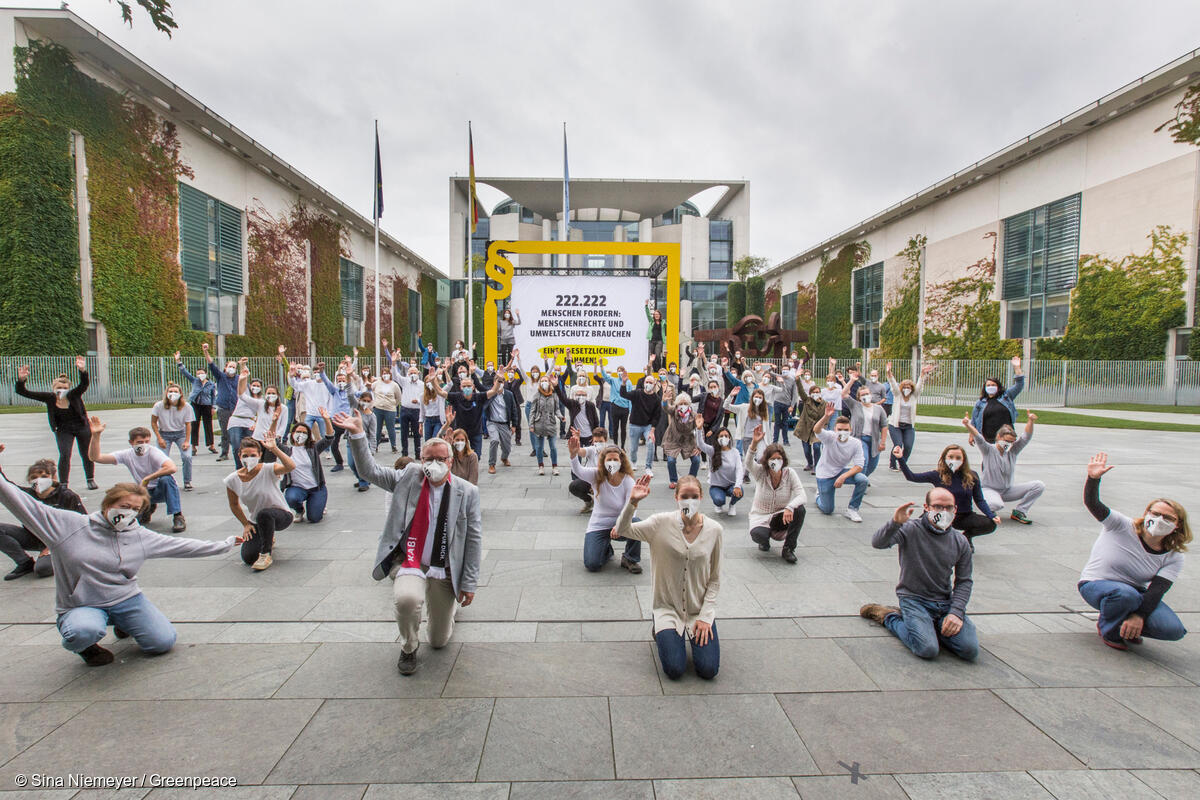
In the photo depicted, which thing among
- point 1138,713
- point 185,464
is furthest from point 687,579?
point 185,464

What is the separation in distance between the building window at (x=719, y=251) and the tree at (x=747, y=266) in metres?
1.32

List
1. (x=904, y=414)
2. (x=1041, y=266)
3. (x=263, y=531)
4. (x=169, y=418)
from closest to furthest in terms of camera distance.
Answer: (x=263, y=531) → (x=169, y=418) → (x=904, y=414) → (x=1041, y=266)

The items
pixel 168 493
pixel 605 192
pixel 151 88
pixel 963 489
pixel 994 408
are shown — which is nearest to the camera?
pixel 963 489

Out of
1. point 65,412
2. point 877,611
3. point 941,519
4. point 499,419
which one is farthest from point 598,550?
point 65,412

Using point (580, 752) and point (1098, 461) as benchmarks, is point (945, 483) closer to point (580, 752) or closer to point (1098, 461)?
point (1098, 461)

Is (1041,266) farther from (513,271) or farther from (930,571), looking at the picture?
(930,571)

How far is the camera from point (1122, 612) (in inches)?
173

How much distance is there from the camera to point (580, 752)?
3.20 meters

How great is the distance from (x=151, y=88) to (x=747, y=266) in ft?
155

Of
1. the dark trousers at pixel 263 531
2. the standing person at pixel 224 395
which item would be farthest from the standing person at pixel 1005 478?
the standing person at pixel 224 395

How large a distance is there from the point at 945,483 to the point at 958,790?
376cm

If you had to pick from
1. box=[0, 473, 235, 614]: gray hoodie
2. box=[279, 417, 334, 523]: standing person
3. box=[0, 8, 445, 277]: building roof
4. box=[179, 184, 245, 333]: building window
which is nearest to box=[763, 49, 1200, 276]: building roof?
box=[279, 417, 334, 523]: standing person

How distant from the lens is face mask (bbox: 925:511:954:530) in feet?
14.7

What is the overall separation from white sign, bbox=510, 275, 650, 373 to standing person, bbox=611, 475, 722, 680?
663 inches
